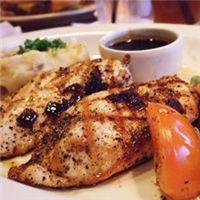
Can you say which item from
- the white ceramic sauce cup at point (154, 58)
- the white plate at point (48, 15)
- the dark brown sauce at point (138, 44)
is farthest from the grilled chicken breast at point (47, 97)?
the white plate at point (48, 15)

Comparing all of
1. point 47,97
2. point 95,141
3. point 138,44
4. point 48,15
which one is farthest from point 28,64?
point 48,15

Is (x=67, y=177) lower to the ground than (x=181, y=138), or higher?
lower

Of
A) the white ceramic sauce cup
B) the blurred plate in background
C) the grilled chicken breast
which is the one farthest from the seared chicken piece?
the blurred plate in background

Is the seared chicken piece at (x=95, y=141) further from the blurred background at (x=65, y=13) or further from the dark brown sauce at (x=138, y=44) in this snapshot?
the blurred background at (x=65, y=13)

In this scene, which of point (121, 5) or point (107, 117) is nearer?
point (107, 117)

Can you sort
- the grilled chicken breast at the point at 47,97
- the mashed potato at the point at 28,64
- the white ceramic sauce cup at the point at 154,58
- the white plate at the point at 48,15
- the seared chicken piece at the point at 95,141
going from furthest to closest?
the white plate at the point at 48,15 → the mashed potato at the point at 28,64 → the white ceramic sauce cup at the point at 154,58 → the grilled chicken breast at the point at 47,97 → the seared chicken piece at the point at 95,141

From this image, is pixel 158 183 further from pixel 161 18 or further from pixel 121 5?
pixel 121 5

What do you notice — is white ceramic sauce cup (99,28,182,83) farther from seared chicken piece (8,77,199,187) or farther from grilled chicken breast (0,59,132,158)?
seared chicken piece (8,77,199,187)

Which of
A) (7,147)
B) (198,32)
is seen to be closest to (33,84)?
(7,147)
